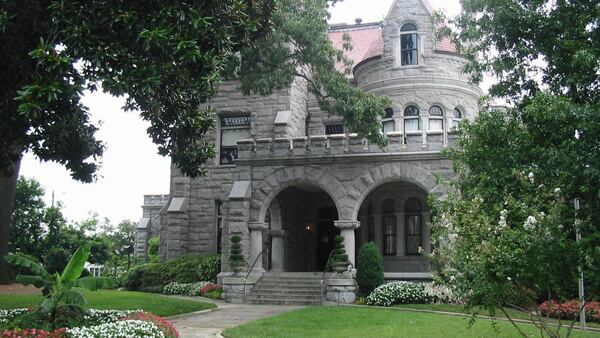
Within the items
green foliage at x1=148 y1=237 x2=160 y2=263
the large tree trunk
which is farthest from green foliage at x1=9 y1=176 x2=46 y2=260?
the large tree trunk

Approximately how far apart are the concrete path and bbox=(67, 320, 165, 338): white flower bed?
6.17ft

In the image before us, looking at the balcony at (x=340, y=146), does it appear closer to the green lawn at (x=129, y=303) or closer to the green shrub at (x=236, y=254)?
the green shrub at (x=236, y=254)

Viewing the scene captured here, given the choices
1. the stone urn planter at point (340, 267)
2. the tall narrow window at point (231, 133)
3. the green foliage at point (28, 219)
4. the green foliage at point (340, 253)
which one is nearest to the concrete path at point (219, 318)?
the stone urn planter at point (340, 267)

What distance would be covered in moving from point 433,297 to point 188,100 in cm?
1074

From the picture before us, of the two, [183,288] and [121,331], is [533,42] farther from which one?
[183,288]

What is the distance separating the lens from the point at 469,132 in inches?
579

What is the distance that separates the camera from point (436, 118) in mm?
26125

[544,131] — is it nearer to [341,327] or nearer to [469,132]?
[469,132]

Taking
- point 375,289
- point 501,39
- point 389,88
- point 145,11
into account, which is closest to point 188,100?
point 145,11

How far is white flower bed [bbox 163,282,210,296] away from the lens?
2416 centimetres

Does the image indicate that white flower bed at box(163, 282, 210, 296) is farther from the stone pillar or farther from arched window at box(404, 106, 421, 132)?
arched window at box(404, 106, 421, 132)

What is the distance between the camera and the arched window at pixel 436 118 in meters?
26.0

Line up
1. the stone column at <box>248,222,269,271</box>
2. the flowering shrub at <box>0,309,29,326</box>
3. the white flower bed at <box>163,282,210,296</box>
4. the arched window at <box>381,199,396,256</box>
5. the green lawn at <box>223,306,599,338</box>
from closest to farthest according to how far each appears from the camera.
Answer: the flowering shrub at <box>0,309,29,326</box>
the green lawn at <box>223,306,599,338</box>
the stone column at <box>248,222,269,271</box>
the white flower bed at <box>163,282,210,296</box>
the arched window at <box>381,199,396,256</box>

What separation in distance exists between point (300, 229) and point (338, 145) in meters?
5.95
